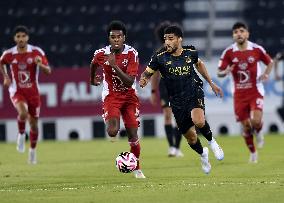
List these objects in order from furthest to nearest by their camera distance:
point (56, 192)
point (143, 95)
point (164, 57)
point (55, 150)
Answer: point (143, 95) → point (55, 150) → point (164, 57) → point (56, 192)

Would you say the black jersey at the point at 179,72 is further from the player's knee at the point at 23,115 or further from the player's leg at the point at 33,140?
the player's knee at the point at 23,115

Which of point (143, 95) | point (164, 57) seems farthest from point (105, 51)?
point (143, 95)

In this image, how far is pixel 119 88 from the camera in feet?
48.1

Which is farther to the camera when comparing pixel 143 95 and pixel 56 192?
pixel 143 95

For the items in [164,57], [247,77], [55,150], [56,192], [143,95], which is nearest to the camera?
[56,192]

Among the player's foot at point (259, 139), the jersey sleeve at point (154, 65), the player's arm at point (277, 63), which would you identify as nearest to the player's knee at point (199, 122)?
the jersey sleeve at point (154, 65)

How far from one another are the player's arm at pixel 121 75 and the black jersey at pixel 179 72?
0.33 metres

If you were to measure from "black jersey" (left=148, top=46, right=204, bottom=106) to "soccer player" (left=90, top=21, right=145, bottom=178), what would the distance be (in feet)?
1.33

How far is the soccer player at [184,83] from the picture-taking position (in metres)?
14.3

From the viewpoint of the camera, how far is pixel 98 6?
28.6m

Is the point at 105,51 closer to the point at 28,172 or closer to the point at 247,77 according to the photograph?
the point at 28,172

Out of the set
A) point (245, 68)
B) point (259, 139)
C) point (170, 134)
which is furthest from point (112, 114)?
point (259, 139)

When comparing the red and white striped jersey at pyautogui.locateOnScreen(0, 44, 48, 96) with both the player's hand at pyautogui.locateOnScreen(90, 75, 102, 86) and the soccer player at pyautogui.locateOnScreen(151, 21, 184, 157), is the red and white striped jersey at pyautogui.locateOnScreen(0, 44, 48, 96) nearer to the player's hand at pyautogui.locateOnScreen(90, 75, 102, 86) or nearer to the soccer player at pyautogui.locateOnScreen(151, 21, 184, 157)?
the soccer player at pyautogui.locateOnScreen(151, 21, 184, 157)

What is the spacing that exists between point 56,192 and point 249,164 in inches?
219
